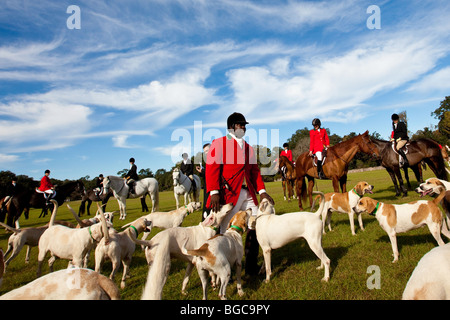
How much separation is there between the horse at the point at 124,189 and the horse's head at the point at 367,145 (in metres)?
12.1

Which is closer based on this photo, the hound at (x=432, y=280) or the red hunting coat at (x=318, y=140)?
the hound at (x=432, y=280)

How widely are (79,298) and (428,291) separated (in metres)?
2.60

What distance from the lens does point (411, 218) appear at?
5340 millimetres

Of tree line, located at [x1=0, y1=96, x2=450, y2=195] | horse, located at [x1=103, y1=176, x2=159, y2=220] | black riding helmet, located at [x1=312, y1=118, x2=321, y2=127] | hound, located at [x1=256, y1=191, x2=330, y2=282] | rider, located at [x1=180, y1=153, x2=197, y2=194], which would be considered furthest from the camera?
tree line, located at [x1=0, y1=96, x2=450, y2=195]

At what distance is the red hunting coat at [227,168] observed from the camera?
4.92m

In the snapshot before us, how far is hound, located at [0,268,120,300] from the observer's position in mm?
1887

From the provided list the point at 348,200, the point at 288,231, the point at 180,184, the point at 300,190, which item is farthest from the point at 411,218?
the point at 180,184

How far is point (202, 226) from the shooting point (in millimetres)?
5082

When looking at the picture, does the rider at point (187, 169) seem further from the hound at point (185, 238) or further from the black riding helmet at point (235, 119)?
the black riding helmet at point (235, 119)

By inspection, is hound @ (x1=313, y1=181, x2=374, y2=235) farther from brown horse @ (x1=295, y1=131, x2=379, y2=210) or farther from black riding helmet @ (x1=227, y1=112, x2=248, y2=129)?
black riding helmet @ (x1=227, y1=112, x2=248, y2=129)

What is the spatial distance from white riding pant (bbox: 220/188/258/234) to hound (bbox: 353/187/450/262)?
2.74 metres

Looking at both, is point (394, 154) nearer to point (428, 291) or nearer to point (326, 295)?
point (326, 295)

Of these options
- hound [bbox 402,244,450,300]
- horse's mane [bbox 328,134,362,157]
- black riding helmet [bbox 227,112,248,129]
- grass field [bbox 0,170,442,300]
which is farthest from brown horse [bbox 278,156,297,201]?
hound [bbox 402,244,450,300]

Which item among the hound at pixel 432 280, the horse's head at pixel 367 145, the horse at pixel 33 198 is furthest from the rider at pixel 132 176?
the hound at pixel 432 280
